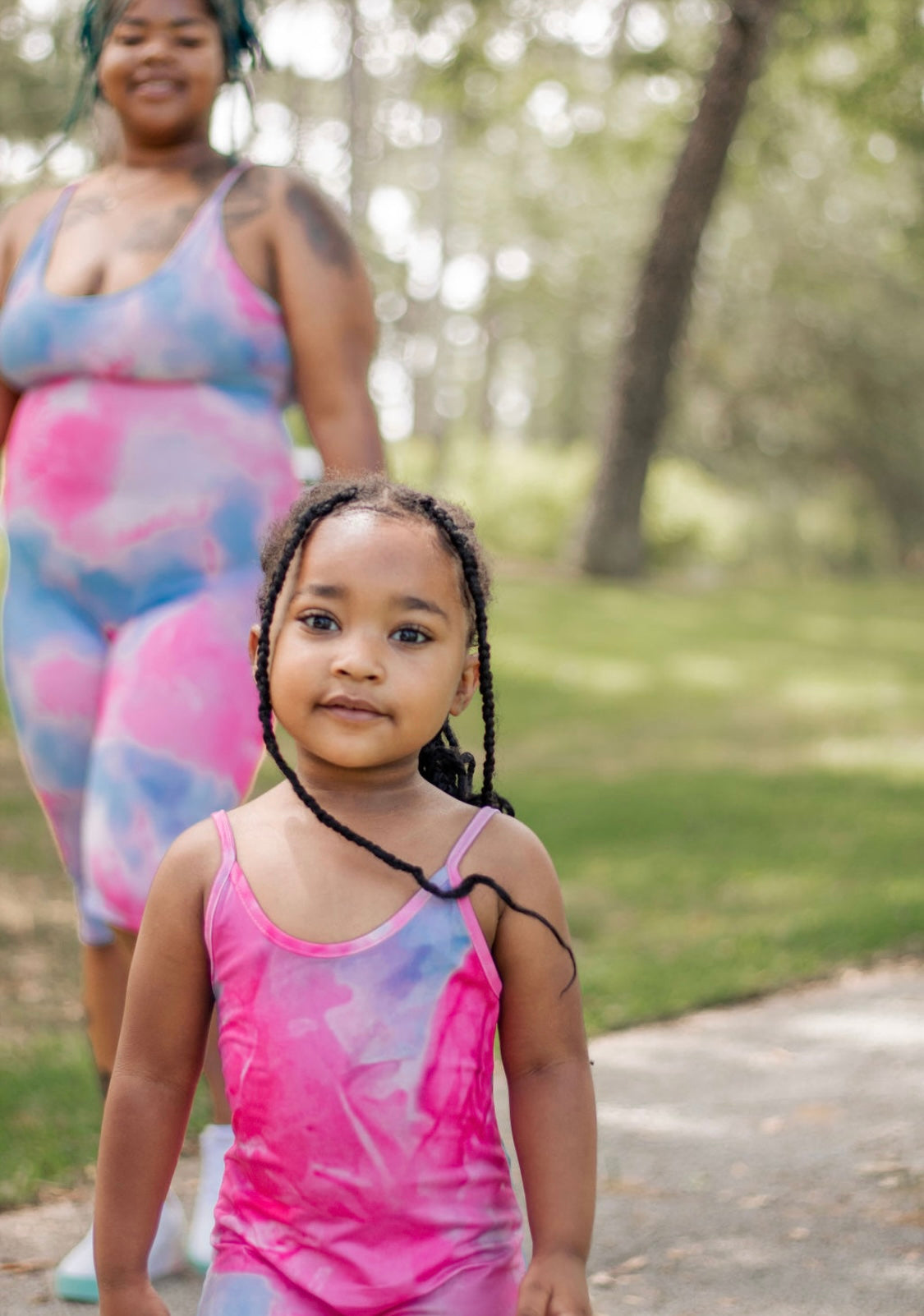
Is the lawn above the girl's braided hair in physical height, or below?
below

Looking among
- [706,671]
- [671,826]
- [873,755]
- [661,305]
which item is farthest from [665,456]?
[671,826]

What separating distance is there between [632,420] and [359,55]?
727 cm

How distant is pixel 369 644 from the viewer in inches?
69.3

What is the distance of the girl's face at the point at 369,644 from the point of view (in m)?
1.76

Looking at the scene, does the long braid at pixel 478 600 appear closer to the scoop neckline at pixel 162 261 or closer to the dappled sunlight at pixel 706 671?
Answer: the scoop neckline at pixel 162 261

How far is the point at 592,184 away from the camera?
122 feet

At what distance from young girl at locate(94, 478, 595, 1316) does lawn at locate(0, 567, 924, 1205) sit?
167 centimetres

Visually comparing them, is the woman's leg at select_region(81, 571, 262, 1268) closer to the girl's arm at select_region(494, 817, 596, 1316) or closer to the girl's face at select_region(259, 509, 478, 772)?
the girl's face at select_region(259, 509, 478, 772)

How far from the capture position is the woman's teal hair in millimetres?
2822

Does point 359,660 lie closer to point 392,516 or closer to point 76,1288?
point 392,516

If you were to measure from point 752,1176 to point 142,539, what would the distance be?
181 centimetres

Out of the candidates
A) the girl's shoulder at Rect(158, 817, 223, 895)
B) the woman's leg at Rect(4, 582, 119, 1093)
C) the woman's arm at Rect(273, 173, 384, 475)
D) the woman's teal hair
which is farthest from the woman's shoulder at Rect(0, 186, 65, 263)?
the girl's shoulder at Rect(158, 817, 223, 895)

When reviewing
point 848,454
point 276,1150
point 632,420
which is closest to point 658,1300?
point 276,1150

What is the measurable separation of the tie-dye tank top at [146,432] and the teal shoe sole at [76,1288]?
1101 millimetres
